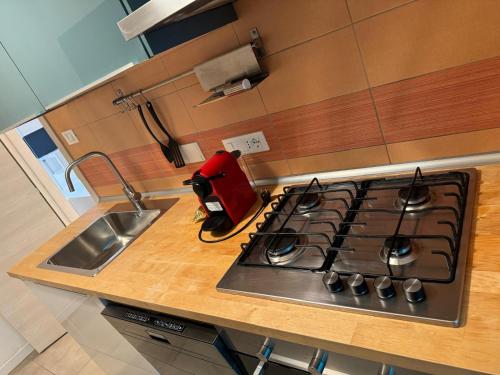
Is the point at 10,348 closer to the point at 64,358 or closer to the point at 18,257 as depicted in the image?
the point at 64,358

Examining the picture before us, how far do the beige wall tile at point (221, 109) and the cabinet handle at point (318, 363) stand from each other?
81 centimetres

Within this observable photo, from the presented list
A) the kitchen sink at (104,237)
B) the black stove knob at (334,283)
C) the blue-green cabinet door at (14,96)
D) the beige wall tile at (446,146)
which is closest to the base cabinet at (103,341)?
the kitchen sink at (104,237)

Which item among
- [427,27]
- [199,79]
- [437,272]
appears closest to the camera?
[437,272]

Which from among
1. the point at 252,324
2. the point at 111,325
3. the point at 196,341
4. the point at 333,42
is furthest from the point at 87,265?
the point at 333,42

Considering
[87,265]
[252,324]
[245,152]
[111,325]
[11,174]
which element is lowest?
[111,325]

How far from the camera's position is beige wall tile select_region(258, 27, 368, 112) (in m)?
1.00

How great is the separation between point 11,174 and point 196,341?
7.79 feet

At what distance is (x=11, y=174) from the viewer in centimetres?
264

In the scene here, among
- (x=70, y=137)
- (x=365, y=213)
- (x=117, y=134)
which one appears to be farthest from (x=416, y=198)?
(x=70, y=137)

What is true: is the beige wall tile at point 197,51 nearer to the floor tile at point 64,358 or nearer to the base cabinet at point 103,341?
the base cabinet at point 103,341

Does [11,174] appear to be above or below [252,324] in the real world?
above

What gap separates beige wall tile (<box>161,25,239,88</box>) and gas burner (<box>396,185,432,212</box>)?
0.72 metres

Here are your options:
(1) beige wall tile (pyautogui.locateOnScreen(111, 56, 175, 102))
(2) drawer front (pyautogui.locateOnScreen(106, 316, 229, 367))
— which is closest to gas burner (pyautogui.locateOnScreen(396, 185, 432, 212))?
(2) drawer front (pyautogui.locateOnScreen(106, 316, 229, 367))

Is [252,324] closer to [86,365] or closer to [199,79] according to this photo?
[199,79]
